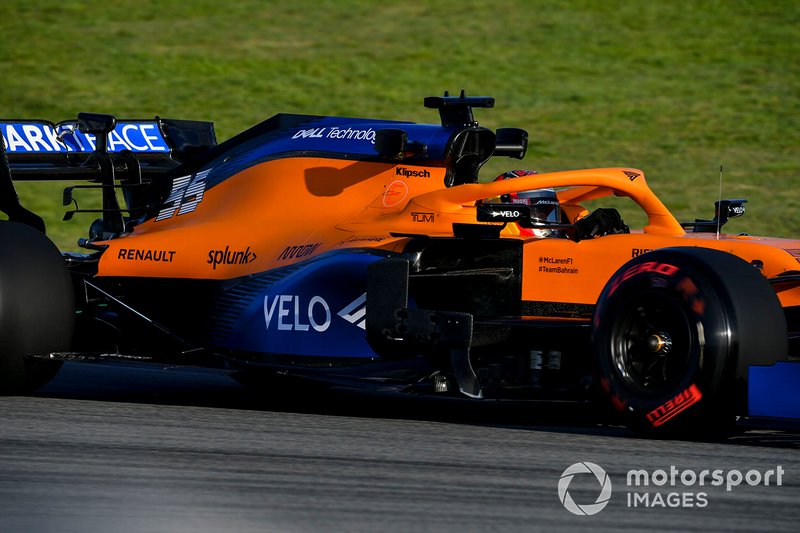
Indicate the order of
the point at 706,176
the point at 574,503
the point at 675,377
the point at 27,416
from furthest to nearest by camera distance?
the point at 706,176 < the point at 27,416 < the point at 675,377 < the point at 574,503

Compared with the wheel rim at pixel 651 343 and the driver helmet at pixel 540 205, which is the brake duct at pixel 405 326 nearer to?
the wheel rim at pixel 651 343

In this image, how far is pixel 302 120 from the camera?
909cm

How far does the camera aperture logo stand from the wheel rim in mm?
741

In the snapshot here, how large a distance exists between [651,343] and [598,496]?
4.94ft

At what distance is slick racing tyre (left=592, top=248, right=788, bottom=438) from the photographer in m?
6.34

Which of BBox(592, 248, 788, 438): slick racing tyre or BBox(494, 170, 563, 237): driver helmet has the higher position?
BBox(494, 170, 563, 237): driver helmet

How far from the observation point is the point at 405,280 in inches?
295

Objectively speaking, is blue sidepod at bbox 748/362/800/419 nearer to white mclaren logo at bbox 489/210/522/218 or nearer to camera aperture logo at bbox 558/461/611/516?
camera aperture logo at bbox 558/461/611/516

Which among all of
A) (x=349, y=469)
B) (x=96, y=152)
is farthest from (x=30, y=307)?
(x=349, y=469)

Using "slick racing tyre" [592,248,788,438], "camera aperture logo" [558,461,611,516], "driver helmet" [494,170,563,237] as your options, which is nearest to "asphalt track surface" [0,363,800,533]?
"camera aperture logo" [558,461,611,516]

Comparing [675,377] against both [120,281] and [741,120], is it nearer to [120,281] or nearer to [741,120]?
[120,281]

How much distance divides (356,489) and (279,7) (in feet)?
97.7

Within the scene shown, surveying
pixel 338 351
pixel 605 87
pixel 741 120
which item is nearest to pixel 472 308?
pixel 338 351

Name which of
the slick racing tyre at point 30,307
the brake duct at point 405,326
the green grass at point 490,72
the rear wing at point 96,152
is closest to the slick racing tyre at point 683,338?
the brake duct at point 405,326
